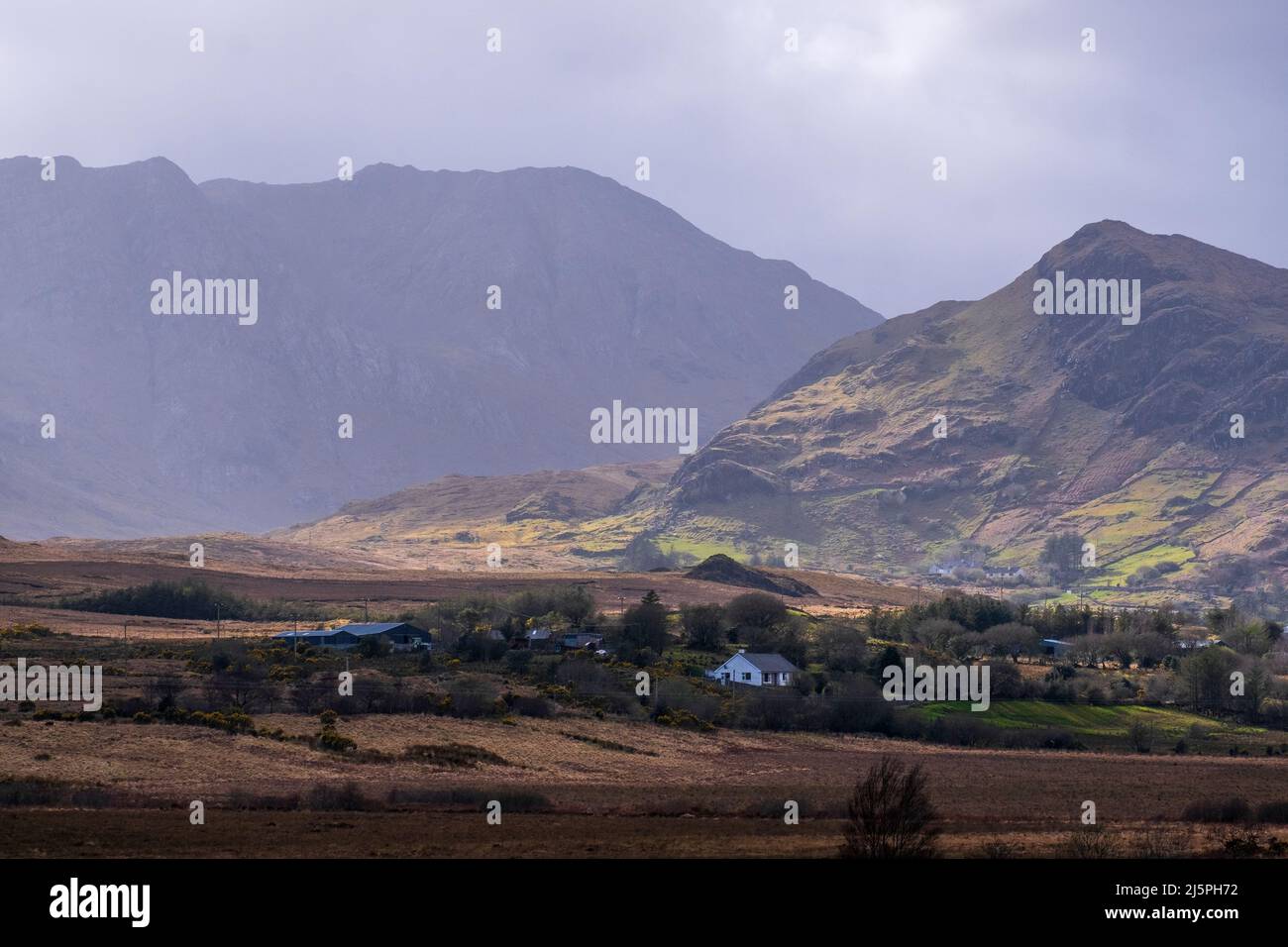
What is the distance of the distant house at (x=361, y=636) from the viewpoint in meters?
111

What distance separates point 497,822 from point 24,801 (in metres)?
15.5

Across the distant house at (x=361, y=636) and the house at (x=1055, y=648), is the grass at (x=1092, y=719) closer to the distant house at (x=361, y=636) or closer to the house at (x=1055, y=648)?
the house at (x=1055, y=648)

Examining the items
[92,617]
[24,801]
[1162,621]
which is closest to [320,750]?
[24,801]

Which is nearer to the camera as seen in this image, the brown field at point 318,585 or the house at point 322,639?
the house at point 322,639

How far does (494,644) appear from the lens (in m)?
107

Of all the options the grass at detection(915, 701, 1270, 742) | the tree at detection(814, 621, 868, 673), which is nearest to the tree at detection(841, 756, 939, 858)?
the grass at detection(915, 701, 1270, 742)

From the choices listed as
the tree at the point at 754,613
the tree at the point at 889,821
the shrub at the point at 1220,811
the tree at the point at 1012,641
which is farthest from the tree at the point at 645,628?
the tree at the point at 889,821

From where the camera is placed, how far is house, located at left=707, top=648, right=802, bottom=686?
339 feet

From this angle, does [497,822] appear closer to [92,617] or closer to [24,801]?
[24,801]

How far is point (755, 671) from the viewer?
10356 cm

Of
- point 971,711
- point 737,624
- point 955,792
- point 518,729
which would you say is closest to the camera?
point 955,792

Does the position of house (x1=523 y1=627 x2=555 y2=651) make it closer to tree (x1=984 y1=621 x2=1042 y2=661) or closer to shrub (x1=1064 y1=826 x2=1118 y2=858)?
tree (x1=984 y1=621 x2=1042 y2=661)

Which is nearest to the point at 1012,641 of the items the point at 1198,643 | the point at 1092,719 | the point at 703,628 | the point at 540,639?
the point at 1198,643
